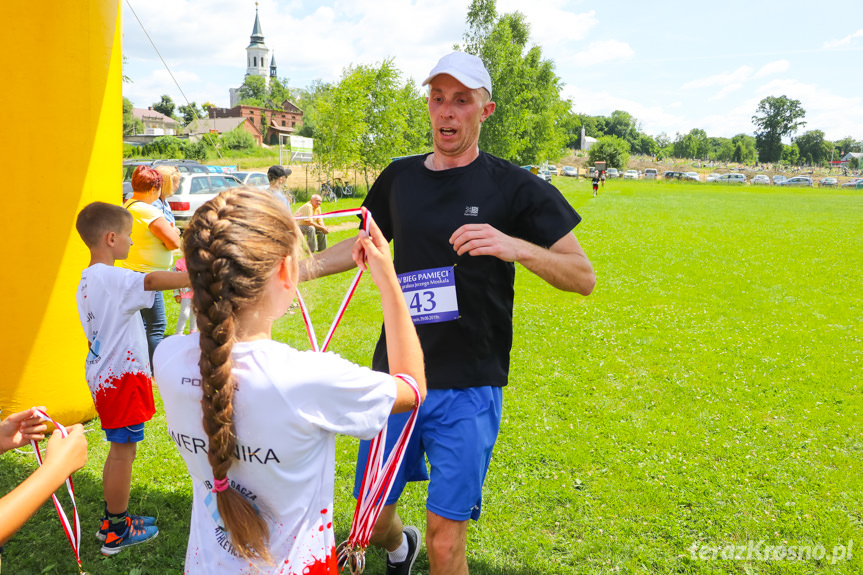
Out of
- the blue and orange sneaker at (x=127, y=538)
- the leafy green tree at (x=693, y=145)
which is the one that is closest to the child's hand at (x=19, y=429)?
the blue and orange sneaker at (x=127, y=538)

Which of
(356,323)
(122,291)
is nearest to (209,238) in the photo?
(122,291)

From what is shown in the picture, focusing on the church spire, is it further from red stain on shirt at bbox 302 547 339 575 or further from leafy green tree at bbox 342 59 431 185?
red stain on shirt at bbox 302 547 339 575

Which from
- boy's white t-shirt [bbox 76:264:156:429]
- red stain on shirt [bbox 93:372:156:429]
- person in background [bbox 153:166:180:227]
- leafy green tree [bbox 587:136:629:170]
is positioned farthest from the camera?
leafy green tree [bbox 587:136:629:170]

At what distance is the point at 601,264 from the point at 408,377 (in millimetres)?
12164

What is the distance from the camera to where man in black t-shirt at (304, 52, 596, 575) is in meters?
2.28

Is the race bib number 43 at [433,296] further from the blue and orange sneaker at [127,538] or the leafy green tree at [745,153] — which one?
the leafy green tree at [745,153]

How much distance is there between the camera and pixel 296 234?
4.72 feet

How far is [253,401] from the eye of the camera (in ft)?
4.09

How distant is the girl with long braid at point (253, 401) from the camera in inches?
48.9

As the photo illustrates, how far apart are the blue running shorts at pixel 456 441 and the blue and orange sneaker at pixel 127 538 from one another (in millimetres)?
1770

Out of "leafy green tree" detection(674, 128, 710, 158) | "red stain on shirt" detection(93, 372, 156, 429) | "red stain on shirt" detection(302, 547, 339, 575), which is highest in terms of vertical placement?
"leafy green tree" detection(674, 128, 710, 158)

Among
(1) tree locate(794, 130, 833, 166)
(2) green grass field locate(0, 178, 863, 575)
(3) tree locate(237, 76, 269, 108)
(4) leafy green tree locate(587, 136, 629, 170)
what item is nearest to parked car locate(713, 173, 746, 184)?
(4) leafy green tree locate(587, 136, 629, 170)

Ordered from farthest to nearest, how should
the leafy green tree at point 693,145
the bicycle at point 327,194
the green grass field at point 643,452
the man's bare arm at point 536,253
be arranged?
the leafy green tree at point 693,145 < the bicycle at point 327,194 < the green grass field at point 643,452 < the man's bare arm at point 536,253

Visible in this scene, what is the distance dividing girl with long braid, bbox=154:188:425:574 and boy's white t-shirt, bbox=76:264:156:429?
5.87 feet
